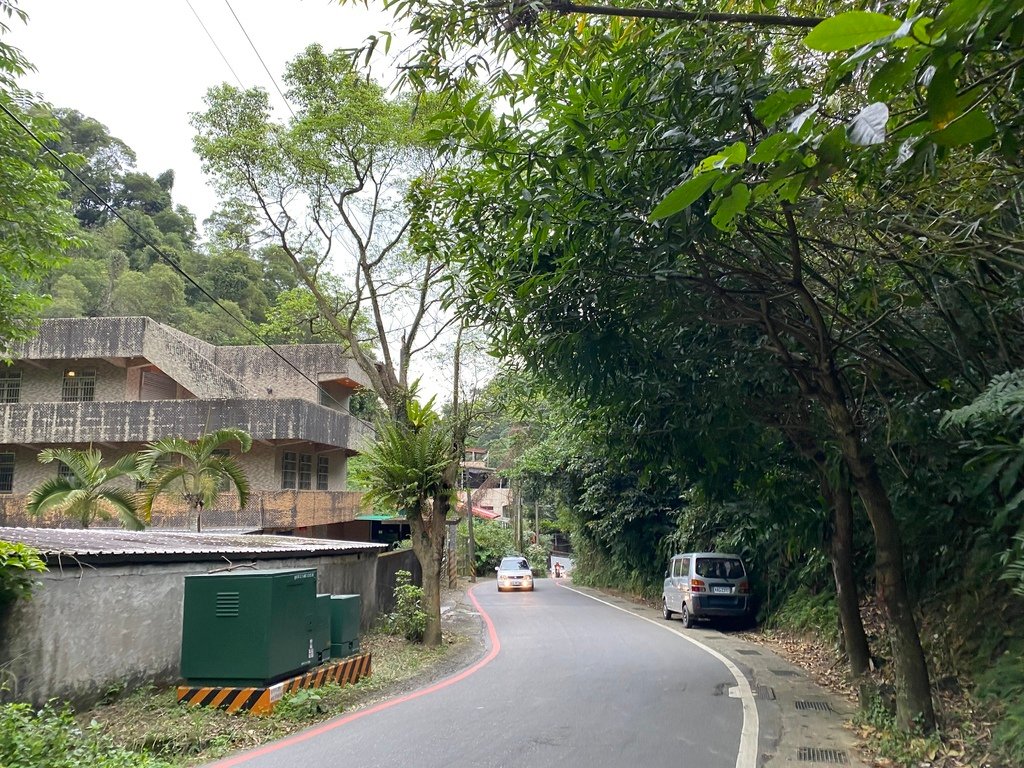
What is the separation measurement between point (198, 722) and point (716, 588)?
1288 cm

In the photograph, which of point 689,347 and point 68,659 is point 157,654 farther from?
point 689,347

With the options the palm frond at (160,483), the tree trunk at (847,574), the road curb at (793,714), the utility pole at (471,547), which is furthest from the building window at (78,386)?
the tree trunk at (847,574)

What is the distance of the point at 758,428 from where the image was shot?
9922 mm

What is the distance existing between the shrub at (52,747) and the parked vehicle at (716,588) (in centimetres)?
1356

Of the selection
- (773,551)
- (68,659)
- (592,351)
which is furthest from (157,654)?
(773,551)

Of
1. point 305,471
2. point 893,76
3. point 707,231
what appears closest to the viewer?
point 893,76

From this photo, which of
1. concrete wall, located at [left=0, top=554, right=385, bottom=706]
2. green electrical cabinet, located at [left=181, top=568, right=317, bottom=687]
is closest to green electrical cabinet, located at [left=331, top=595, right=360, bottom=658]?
concrete wall, located at [left=0, top=554, right=385, bottom=706]

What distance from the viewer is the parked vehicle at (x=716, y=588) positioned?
17781 millimetres

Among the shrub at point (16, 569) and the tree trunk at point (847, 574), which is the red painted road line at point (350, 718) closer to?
the shrub at point (16, 569)

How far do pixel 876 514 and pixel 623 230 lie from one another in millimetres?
3943

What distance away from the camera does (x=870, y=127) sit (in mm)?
2234

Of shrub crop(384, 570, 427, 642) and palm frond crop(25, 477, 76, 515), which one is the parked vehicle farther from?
palm frond crop(25, 477, 76, 515)

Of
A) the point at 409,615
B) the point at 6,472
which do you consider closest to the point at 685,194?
the point at 409,615

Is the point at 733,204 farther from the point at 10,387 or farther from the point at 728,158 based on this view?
the point at 10,387
